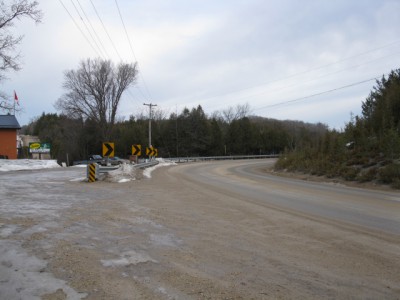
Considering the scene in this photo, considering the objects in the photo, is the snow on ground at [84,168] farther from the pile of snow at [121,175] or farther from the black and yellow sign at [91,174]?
the black and yellow sign at [91,174]

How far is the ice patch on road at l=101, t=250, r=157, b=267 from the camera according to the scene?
6059mm

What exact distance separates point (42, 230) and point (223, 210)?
204 inches

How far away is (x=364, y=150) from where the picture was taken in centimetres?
2459

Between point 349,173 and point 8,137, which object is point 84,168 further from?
point 349,173

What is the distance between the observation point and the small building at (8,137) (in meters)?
47.9

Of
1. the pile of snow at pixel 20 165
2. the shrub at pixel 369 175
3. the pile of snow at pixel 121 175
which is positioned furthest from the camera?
the pile of snow at pixel 20 165

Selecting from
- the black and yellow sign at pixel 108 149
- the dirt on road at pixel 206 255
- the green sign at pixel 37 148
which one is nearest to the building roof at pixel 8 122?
the green sign at pixel 37 148

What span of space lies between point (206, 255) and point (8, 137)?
47.9 metres

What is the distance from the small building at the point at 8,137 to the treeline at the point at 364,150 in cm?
3418

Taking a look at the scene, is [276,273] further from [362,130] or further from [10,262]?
[362,130]

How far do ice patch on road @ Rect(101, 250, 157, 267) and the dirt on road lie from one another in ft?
0.05

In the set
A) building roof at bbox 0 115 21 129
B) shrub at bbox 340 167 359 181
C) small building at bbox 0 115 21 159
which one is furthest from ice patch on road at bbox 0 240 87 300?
small building at bbox 0 115 21 159

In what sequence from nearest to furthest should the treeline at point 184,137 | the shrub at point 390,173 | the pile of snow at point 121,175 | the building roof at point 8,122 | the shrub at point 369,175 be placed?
the shrub at point 390,173 → the shrub at point 369,175 → the pile of snow at point 121,175 → the building roof at point 8,122 → the treeline at point 184,137

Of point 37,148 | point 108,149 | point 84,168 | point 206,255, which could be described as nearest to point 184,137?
point 37,148
